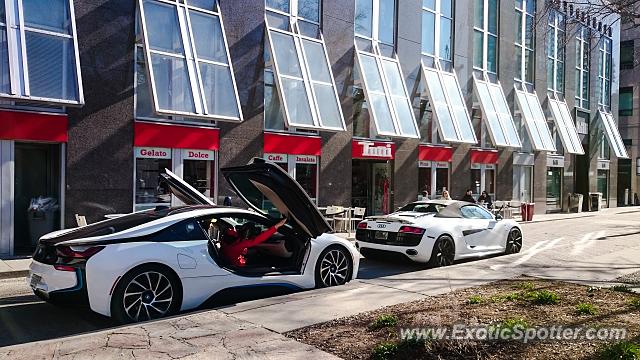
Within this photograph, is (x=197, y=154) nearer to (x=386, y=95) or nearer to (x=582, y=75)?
(x=386, y=95)

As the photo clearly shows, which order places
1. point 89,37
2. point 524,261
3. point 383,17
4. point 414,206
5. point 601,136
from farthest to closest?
point 601,136
point 383,17
point 89,37
point 414,206
point 524,261

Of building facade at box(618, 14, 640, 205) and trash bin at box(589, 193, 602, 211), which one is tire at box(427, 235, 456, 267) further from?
building facade at box(618, 14, 640, 205)

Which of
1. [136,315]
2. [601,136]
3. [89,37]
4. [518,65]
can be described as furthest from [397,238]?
[601,136]

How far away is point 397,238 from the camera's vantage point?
10.0 m

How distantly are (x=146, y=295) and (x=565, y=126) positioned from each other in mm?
30104

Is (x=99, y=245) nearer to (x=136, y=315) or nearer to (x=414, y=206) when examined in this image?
(x=136, y=315)

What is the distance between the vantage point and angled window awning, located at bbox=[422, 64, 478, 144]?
21.5 metres

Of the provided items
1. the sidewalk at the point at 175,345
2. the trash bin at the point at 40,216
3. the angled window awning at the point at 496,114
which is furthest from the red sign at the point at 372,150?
the sidewalk at the point at 175,345

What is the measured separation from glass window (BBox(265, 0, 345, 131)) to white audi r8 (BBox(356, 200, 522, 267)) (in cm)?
580

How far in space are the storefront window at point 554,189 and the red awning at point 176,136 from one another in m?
22.9

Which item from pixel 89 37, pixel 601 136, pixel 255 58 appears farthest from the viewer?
pixel 601 136

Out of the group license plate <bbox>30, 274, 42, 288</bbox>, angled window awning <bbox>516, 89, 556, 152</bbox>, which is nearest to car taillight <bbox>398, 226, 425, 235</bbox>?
license plate <bbox>30, 274, 42, 288</bbox>

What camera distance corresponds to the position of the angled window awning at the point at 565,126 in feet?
99.1

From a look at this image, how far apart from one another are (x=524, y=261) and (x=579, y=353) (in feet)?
22.3
